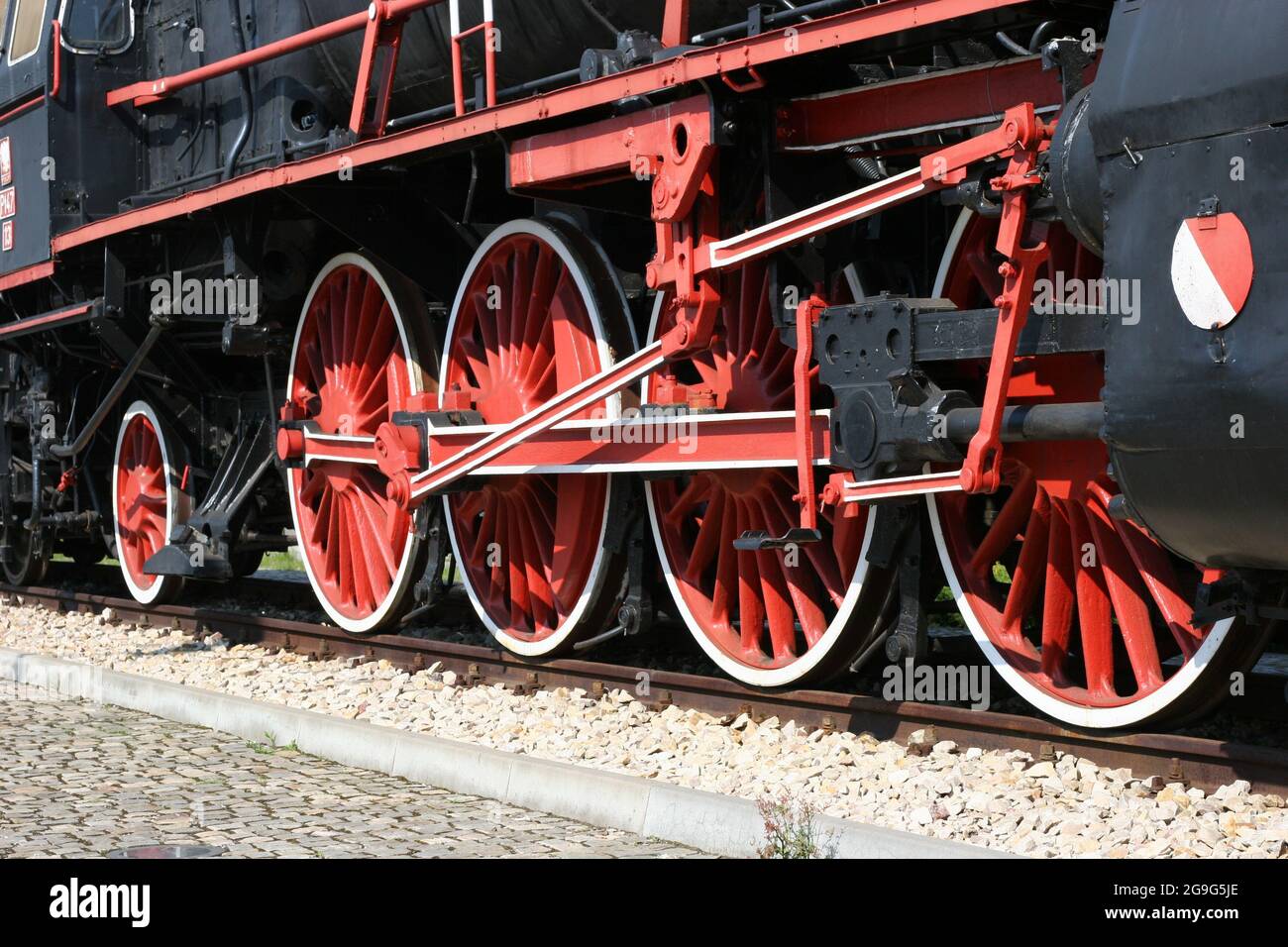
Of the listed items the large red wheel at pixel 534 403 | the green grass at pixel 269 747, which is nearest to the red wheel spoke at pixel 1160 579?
the large red wheel at pixel 534 403

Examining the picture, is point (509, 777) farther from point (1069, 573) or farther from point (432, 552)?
point (432, 552)

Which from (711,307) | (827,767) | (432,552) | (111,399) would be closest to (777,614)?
(827,767)

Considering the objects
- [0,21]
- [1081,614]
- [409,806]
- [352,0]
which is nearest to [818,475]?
[1081,614]

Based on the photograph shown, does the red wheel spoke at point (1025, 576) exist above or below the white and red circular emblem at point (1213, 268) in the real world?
below

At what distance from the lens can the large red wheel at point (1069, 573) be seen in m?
4.65

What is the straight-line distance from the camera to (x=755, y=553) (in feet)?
19.8

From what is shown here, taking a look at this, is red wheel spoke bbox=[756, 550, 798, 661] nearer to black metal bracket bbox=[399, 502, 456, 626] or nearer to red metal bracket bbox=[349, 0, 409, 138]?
black metal bracket bbox=[399, 502, 456, 626]

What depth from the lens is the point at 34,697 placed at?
305 inches

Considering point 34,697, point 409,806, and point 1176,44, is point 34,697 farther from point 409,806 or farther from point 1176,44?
point 1176,44

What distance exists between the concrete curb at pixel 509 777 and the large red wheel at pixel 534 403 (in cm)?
111

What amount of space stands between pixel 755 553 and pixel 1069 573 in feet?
4.23

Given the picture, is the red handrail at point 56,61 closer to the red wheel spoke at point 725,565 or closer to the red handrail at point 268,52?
the red handrail at point 268,52

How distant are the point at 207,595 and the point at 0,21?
3.84m
